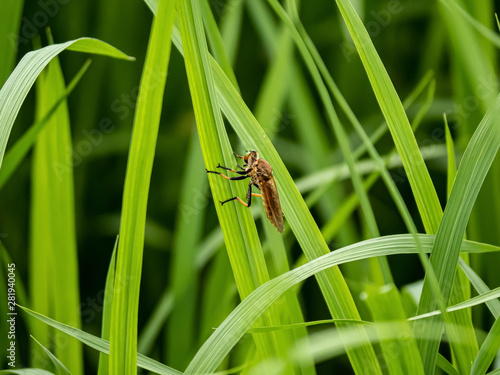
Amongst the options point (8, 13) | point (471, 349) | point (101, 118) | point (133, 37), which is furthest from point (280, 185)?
point (133, 37)

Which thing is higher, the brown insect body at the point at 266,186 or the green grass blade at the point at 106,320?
the brown insect body at the point at 266,186

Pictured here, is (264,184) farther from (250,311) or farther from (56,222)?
(56,222)

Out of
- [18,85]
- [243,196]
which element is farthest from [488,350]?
[18,85]

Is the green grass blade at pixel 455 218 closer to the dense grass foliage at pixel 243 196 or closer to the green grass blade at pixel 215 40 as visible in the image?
the dense grass foliage at pixel 243 196

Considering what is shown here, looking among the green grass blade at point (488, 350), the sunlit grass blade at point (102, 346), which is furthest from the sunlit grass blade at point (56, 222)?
the green grass blade at point (488, 350)

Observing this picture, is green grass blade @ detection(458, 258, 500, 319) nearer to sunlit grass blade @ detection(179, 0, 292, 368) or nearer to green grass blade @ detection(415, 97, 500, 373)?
green grass blade @ detection(415, 97, 500, 373)

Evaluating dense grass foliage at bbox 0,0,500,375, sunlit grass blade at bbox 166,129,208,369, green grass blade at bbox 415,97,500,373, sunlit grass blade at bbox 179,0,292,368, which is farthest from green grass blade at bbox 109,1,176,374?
sunlit grass blade at bbox 166,129,208,369
